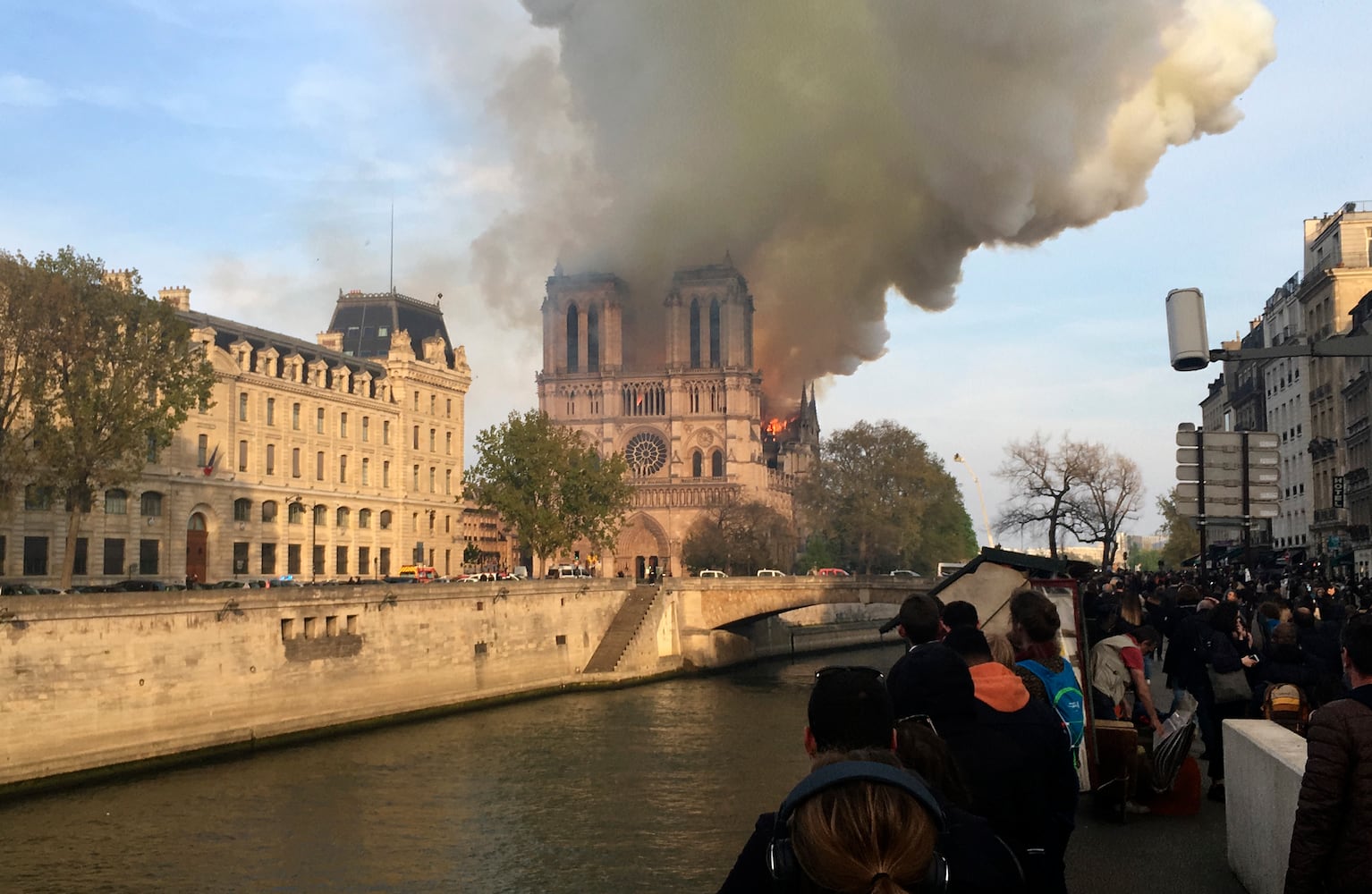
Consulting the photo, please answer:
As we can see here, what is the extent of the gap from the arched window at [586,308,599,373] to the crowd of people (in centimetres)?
12184

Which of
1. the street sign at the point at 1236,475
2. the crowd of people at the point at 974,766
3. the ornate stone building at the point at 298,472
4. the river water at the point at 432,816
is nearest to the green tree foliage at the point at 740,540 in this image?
the ornate stone building at the point at 298,472

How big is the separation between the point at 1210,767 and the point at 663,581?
54.6 m

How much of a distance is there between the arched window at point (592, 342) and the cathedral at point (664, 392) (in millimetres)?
113

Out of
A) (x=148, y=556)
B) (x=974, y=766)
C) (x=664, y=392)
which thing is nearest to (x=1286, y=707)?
(x=974, y=766)

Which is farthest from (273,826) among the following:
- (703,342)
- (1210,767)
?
(703,342)

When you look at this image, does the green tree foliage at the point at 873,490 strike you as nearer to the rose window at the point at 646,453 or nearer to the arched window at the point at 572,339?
the rose window at the point at 646,453

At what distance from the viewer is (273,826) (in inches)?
1110

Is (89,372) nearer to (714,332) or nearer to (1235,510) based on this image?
(1235,510)

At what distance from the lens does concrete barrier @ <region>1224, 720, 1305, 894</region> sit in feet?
30.6

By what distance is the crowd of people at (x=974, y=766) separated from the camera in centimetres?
387

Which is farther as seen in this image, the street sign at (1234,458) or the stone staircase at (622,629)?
the stone staircase at (622,629)

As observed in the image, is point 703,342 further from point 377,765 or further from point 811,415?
point 377,765

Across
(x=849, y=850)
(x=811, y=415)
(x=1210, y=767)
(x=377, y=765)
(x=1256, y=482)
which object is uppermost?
(x=811, y=415)

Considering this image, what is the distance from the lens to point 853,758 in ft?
15.1
